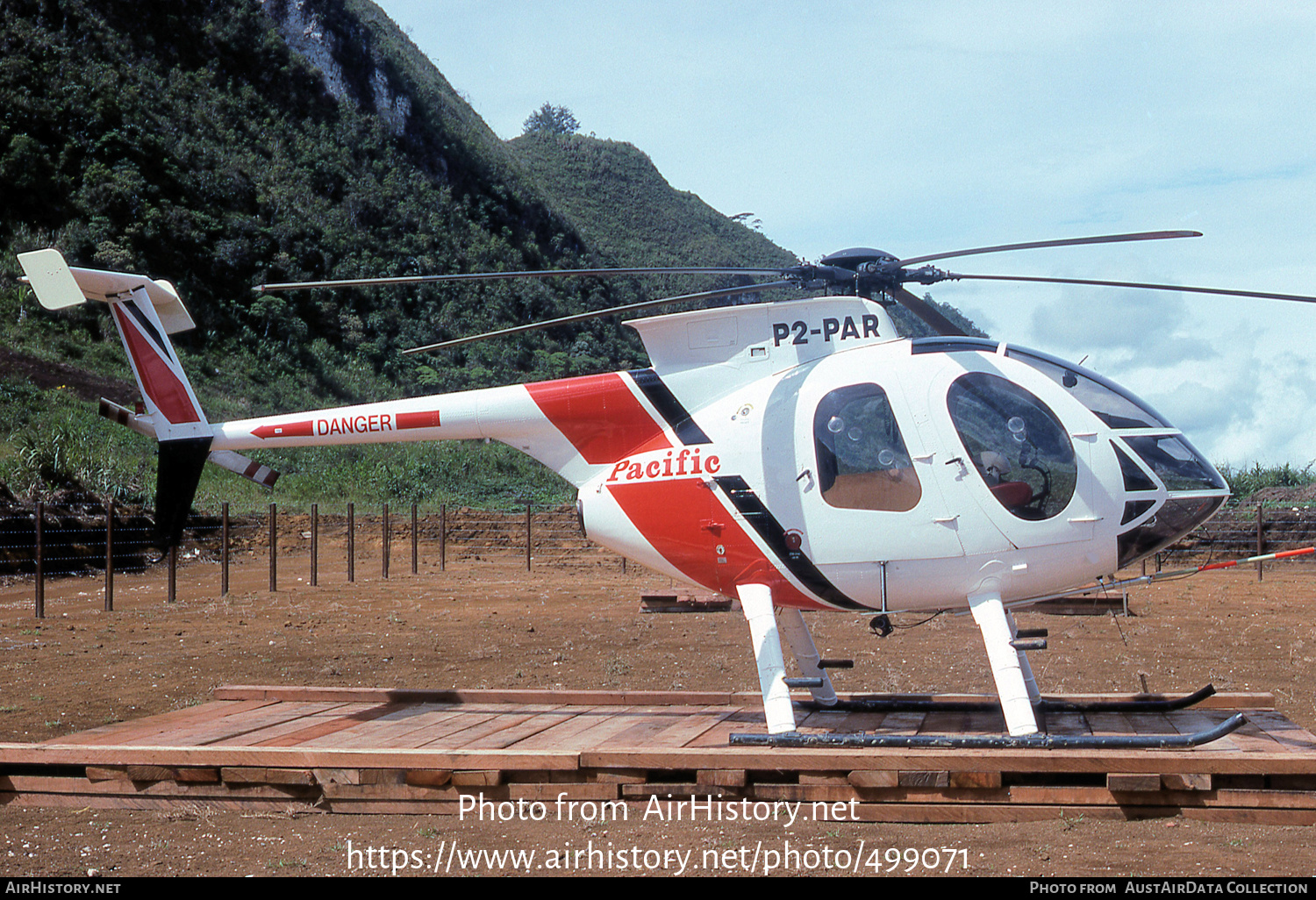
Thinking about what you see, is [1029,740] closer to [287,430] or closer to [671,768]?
[671,768]

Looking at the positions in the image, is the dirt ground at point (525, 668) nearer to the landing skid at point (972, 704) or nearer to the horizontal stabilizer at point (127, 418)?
the landing skid at point (972, 704)

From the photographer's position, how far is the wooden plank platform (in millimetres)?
5559

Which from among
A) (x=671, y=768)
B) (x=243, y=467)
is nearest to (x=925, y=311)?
(x=671, y=768)

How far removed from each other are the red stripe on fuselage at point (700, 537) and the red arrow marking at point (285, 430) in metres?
2.47

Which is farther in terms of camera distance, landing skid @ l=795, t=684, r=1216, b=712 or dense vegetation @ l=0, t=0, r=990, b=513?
dense vegetation @ l=0, t=0, r=990, b=513

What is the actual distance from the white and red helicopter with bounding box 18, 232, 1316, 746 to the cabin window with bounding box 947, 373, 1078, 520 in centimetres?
1

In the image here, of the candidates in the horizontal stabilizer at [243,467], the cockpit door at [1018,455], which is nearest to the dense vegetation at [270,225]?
the horizontal stabilizer at [243,467]

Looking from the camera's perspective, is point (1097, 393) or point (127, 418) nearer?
point (1097, 393)

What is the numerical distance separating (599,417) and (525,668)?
15.2 feet

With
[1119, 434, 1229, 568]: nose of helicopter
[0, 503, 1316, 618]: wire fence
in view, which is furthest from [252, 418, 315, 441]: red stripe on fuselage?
[0, 503, 1316, 618]: wire fence

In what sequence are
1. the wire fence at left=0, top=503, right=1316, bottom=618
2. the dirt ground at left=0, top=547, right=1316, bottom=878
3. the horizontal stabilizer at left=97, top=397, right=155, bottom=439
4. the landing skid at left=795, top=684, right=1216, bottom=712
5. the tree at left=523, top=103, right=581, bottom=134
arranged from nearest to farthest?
the dirt ground at left=0, top=547, right=1316, bottom=878 → the landing skid at left=795, top=684, right=1216, bottom=712 → the horizontal stabilizer at left=97, top=397, right=155, bottom=439 → the wire fence at left=0, top=503, right=1316, bottom=618 → the tree at left=523, top=103, right=581, bottom=134

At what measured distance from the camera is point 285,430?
7.98 meters

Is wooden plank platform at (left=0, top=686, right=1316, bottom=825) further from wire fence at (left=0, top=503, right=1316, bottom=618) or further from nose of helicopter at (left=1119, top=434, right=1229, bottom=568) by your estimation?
wire fence at (left=0, top=503, right=1316, bottom=618)
